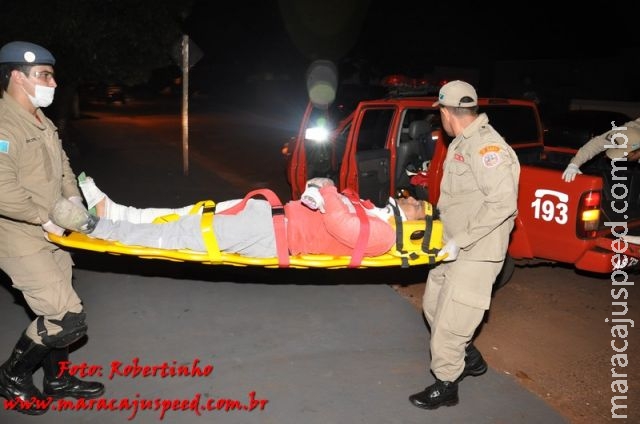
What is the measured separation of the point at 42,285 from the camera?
3.28 meters

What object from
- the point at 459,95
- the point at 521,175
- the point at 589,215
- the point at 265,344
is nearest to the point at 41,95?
the point at 265,344

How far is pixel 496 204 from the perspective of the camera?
3238 mm

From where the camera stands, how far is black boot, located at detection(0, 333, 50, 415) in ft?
11.2

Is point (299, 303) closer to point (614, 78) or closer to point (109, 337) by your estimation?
point (109, 337)

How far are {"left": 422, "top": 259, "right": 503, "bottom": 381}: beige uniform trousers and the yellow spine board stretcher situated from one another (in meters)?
0.22

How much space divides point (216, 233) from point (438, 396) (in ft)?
6.32

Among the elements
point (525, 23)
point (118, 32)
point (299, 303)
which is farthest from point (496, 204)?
point (525, 23)

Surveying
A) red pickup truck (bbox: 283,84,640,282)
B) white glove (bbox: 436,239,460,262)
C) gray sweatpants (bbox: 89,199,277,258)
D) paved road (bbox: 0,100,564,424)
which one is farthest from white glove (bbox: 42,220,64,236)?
red pickup truck (bbox: 283,84,640,282)

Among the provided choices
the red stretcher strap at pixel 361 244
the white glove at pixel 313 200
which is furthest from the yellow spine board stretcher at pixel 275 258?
the white glove at pixel 313 200

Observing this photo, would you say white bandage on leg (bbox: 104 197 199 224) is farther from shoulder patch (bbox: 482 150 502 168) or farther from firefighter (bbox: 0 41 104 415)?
shoulder patch (bbox: 482 150 502 168)

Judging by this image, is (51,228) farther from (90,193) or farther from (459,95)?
(459,95)

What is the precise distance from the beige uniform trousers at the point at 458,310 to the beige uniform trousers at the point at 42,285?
95.9 inches

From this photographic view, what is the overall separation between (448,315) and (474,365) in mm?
743

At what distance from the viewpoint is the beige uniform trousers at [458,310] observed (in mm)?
3490
